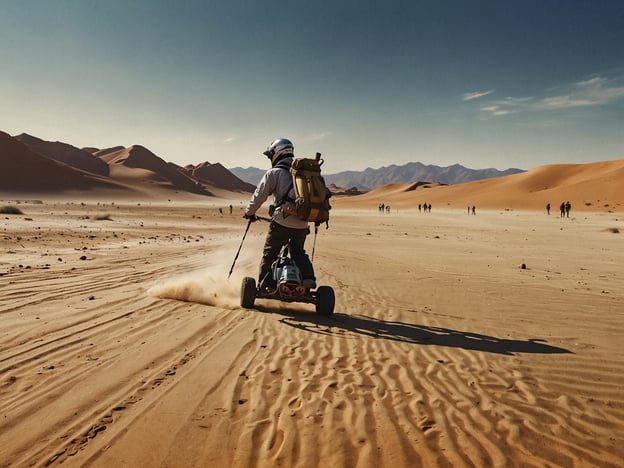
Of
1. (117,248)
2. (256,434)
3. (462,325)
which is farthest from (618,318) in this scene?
(117,248)

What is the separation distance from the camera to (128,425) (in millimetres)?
3193

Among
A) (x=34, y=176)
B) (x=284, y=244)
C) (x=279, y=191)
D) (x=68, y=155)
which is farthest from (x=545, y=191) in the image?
(x=68, y=155)

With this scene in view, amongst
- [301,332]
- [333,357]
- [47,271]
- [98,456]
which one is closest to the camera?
[98,456]

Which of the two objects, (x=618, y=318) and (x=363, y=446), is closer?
(x=363, y=446)

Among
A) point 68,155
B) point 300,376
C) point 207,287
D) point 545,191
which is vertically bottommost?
point 300,376

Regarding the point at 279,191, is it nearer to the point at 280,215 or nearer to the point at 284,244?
the point at 280,215

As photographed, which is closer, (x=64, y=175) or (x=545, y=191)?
(x=545, y=191)

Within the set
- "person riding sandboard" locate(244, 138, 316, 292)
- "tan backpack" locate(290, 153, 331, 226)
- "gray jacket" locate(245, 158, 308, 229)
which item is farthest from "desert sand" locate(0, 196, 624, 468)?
"tan backpack" locate(290, 153, 331, 226)

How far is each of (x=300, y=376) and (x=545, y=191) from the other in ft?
344

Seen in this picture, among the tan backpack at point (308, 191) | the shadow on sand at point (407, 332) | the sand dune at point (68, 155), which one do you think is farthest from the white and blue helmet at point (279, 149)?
the sand dune at point (68, 155)

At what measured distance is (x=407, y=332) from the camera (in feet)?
20.3

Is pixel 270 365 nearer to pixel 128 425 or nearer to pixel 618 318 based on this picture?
pixel 128 425

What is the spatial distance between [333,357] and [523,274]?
9.00 meters

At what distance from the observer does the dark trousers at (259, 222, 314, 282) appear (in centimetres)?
673
